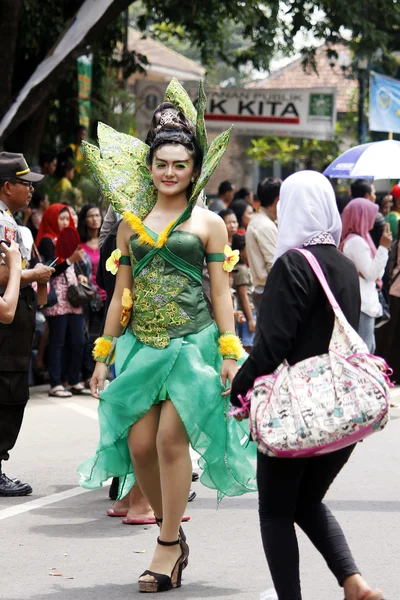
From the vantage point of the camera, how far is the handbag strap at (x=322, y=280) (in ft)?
14.0

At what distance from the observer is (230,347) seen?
539cm

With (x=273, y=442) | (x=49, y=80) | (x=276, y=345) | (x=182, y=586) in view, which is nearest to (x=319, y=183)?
(x=276, y=345)

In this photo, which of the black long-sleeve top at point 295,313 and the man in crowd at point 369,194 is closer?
the black long-sleeve top at point 295,313

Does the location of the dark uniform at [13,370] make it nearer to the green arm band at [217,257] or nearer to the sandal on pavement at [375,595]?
the green arm band at [217,257]

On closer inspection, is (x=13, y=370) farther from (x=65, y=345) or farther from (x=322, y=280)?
(x=65, y=345)

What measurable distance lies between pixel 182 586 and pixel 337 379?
1563mm

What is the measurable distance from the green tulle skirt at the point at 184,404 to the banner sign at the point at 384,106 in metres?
13.7

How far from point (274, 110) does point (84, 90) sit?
5.15 meters

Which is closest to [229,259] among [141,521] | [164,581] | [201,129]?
[201,129]

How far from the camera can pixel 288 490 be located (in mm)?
4336

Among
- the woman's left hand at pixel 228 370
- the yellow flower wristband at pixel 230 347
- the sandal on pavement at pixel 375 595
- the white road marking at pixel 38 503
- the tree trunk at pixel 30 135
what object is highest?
the tree trunk at pixel 30 135

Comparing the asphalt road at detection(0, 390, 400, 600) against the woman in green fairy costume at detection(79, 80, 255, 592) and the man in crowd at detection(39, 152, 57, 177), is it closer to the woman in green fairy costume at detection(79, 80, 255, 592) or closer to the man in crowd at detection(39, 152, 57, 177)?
the woman in green fairy costume at detection(79, 80, 255, 592)

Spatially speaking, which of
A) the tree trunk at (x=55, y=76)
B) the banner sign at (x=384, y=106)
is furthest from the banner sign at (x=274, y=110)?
the tree trunk at (x=55, y=76)

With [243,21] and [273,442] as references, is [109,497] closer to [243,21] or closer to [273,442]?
[273,442]
